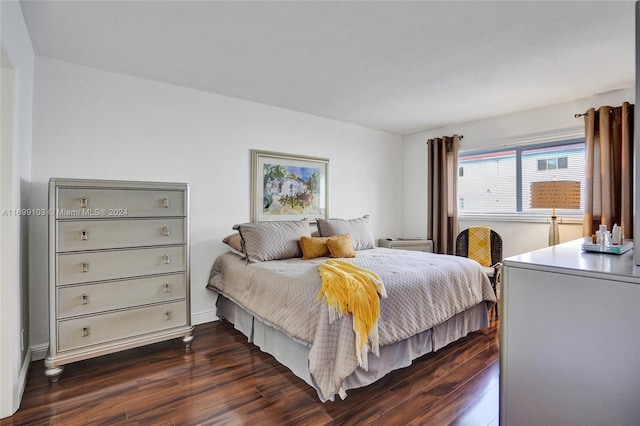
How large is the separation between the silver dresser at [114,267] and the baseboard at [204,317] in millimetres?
595

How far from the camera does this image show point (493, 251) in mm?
3619

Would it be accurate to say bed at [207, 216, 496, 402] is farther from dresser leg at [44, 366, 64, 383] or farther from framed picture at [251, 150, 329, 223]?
dresser leg at [44, 366, 64, 383]

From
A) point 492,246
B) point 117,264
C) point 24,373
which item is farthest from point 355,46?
point 24,373

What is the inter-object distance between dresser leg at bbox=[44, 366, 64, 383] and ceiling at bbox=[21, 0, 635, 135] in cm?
229

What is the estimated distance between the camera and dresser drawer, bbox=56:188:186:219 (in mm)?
2195

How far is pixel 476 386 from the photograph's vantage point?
80.9 inches

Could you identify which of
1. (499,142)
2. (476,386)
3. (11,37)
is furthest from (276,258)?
(499,142)

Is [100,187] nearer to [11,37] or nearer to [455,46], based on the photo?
[11,37]

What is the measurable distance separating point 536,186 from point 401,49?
6.47 ft

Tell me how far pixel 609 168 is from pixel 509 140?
3.61 ft

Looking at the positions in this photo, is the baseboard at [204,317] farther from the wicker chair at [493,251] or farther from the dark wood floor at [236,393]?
the wicker chair at [493,251]

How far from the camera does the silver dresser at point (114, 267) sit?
215cm

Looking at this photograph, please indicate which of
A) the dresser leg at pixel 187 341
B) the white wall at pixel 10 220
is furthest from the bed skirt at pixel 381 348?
the white wall at pixel 10 220

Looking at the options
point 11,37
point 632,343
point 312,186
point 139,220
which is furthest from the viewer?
point 312,186
